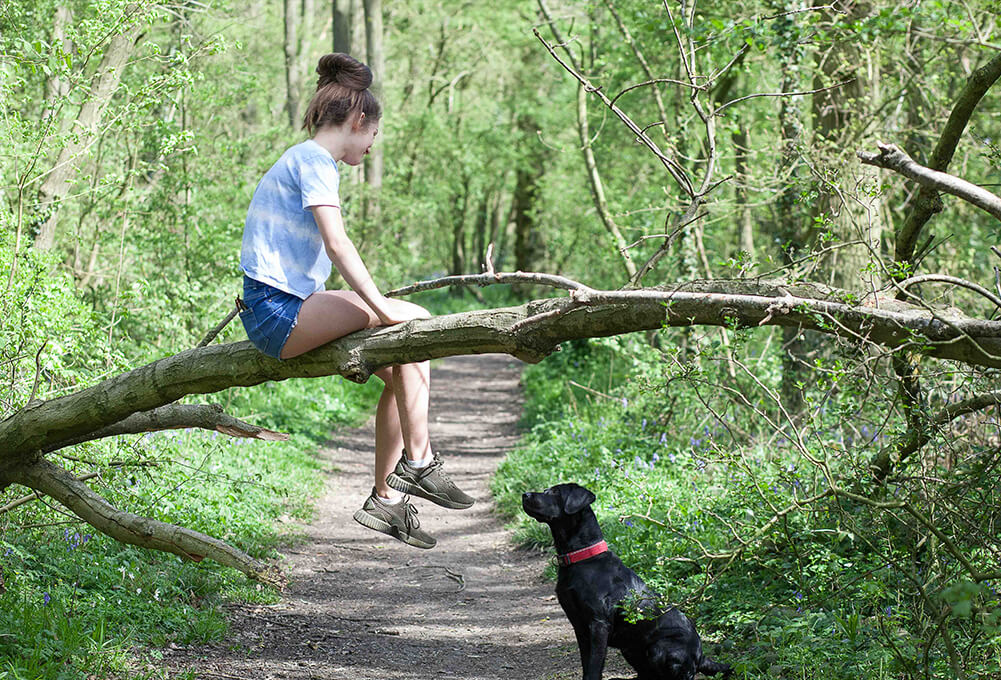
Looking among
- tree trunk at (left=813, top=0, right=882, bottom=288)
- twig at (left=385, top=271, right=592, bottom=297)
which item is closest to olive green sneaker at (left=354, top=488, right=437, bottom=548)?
twig at (left=385, top=271, right=592, bottom=297)

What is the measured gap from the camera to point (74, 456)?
533 cm

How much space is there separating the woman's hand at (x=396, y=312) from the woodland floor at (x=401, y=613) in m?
2.10

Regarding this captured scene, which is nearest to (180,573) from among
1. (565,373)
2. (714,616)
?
(714,616)

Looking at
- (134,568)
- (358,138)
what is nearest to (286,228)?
(358,138)

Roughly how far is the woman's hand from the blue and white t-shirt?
1.37ft

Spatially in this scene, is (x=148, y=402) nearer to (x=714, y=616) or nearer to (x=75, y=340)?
(x=75, y=340)

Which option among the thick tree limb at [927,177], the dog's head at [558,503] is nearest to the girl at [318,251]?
the dog's head at [558,503]

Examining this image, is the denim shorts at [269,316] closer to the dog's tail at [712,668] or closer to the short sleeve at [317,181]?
the short sleeve at [317,181]

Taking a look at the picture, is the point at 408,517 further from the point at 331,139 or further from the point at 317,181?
the point at 331,139

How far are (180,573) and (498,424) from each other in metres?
8.20

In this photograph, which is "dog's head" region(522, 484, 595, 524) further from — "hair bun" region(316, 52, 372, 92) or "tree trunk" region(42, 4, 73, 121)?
"tree trunk" region(42, 4, 73, 121)

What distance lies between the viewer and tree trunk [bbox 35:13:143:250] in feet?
23.4

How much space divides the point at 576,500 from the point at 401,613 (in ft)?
6.79

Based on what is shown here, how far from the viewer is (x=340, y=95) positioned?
4.51 metres
